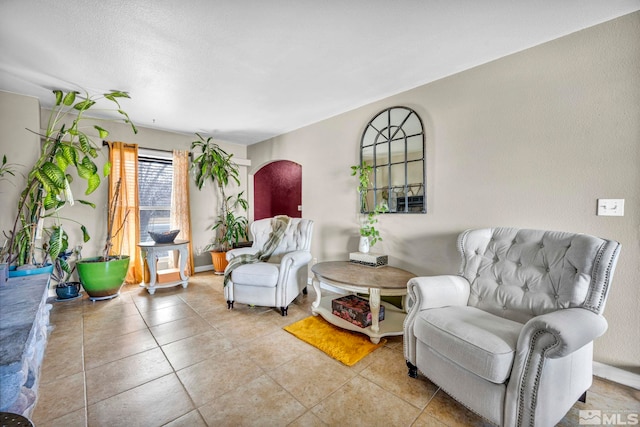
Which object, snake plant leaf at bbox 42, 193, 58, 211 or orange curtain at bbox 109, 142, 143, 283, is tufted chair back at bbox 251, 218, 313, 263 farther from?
snake plant leaf at bbox 42, 193, 58, 211

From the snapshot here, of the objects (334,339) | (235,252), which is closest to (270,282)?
(235,252)

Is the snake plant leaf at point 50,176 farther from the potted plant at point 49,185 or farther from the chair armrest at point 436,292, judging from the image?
the chair armrest at point 436,292

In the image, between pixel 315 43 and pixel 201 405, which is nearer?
pixel 201 405

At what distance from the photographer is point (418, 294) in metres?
1.73

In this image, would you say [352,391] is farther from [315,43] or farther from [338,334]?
[315,43]

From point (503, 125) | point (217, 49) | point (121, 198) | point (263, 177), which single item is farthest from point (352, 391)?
point (263, 177)

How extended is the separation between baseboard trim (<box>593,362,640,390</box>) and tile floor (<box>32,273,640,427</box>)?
1.7 inches

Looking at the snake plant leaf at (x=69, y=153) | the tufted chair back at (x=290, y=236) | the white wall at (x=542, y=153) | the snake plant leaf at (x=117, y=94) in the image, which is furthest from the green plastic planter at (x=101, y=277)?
the white wall at (x=542, y=153)

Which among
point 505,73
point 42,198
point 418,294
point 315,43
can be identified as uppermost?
point 315,43

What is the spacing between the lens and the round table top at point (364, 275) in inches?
84.0

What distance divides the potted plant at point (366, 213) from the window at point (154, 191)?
3.15m

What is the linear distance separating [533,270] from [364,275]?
121 centimetres

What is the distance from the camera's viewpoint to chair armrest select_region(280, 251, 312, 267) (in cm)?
278

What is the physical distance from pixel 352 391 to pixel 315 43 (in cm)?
244
